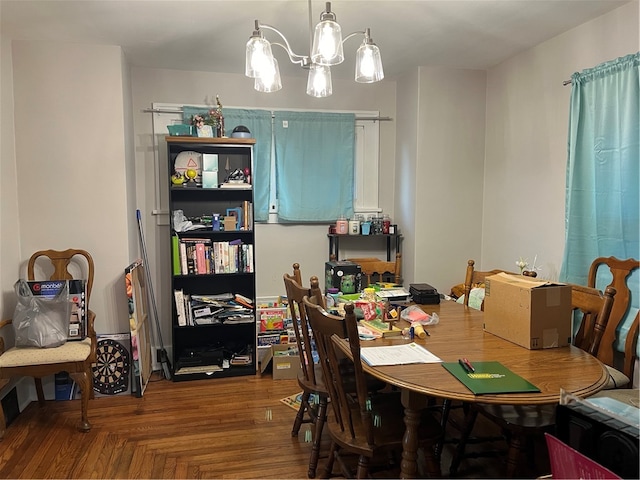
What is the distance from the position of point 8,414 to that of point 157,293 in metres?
1.33

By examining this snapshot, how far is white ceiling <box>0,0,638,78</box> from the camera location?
2.51 m

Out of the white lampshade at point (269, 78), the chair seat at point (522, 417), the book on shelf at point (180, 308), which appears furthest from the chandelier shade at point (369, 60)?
the book on shelf at point (180, 308)

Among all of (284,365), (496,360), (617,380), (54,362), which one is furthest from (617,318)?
(54,362)

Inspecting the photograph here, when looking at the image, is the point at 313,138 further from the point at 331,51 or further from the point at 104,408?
the point at 104,408

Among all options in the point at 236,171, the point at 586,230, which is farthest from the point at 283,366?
the point at 586,230

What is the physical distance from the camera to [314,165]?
3980 mm

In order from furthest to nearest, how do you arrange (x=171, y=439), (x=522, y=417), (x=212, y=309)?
(x=212, y=309) < (x=171, y=439) < (x=522, y=417)

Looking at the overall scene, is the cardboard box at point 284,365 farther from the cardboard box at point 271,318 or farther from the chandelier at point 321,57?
the chandelier at point 321,57

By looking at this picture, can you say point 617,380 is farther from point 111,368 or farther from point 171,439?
point 111,368

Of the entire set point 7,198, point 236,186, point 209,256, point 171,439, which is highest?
point 236,186

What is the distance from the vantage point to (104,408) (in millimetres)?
3016

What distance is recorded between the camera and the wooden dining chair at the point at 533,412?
187 centimetres

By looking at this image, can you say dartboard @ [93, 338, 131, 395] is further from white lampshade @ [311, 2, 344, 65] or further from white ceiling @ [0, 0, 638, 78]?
white lampshade @ [311, 2, 344, 65]

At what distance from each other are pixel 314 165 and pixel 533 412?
2.66m
